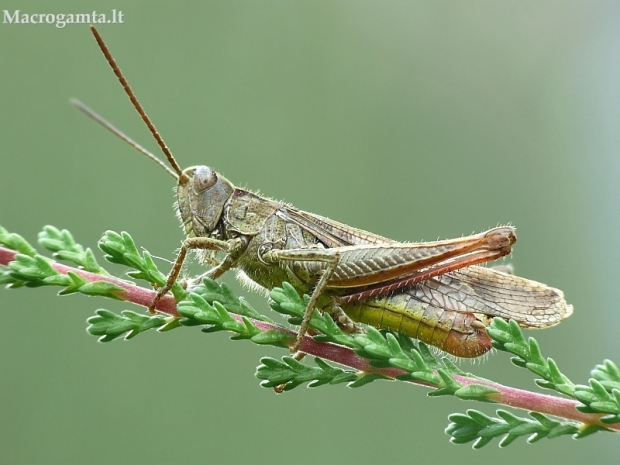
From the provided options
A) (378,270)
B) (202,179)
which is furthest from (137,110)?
(378,270)

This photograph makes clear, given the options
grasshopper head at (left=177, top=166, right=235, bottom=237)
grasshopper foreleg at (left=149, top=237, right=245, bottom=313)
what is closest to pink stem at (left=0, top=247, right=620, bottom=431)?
grasshopper foreleg at (left=149, top=237, right=245, bottom=313)

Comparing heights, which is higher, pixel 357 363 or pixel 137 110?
pixel 137 110

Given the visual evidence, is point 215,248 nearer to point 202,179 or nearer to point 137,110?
point 202,179

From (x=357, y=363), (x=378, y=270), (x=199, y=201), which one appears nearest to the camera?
(x=357, y=363)

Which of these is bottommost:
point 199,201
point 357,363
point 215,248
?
point 357,363

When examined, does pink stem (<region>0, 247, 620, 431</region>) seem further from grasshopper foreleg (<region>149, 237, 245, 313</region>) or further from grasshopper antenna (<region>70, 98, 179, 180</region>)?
grasshopper antenna (<region>70, 98, 179, 180</region>)

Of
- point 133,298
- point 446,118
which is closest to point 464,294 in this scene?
point 133,298

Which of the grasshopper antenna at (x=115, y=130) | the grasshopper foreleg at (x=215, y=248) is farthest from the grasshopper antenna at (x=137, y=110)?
the grasshopper foreleg at (x=215, y=248)

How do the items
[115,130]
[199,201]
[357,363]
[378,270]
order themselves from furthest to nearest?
[199,201] < [378,270] < [115,130] < [357,363]
